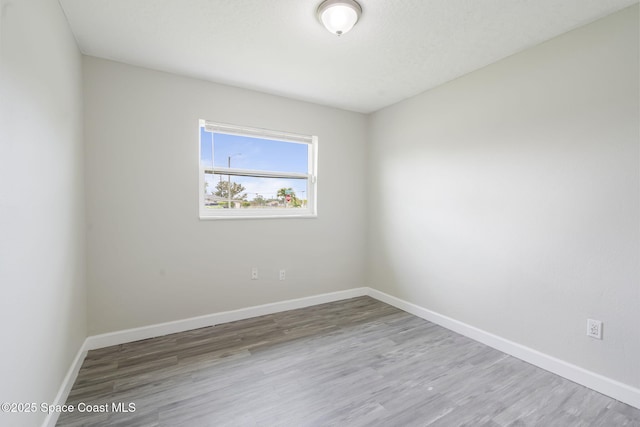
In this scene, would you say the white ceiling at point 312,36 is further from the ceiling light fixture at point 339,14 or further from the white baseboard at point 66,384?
the white baseboard at point 66,384

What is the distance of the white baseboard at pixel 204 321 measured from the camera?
97.3 inches

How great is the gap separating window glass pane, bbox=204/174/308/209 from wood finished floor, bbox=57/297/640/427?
4.35ft

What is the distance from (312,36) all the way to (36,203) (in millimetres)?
1968

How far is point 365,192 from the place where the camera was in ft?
13.0

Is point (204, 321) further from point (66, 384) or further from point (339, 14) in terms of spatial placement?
point (339, 14)

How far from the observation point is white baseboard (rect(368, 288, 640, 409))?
5.91 feet

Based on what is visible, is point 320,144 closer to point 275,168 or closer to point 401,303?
point 275,168

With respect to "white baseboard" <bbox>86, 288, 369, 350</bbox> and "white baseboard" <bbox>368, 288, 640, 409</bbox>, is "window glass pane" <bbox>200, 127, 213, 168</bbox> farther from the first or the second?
"white baseboard" <bbox>368, 288, 640, 409</bbox>

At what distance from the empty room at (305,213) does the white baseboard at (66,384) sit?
25 mm

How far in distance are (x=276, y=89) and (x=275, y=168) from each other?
86cm

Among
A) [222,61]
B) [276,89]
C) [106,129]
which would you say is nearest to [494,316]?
[276,89]

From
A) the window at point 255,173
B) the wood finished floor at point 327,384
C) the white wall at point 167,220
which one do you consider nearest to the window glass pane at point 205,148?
the window at point 255,173

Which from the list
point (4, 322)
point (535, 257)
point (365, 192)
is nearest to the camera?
point (4, 322)

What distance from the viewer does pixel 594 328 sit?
1.93 metres
